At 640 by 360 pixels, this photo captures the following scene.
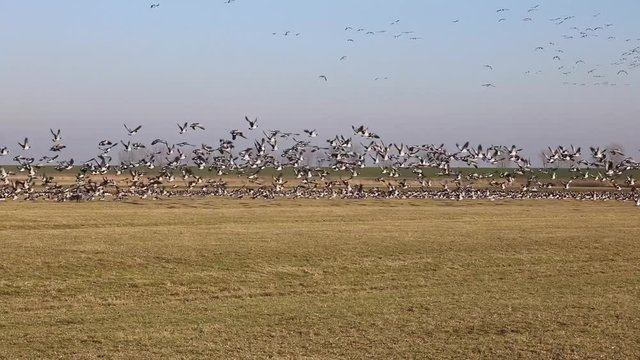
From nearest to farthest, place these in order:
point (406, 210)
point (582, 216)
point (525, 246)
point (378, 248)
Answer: point (378, 248) < point (525, 246) < point (582, 216) < point (406, 210)

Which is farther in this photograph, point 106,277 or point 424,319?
point 106,277

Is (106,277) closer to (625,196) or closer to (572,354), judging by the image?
(572,354)

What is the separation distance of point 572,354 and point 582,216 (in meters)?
55.5

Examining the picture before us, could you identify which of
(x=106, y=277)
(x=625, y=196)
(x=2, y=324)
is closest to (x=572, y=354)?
(x=2, y=324)

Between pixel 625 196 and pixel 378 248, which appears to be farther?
pixel 625 196

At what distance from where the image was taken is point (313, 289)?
30.6m

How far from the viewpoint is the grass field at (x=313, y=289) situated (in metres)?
20.7

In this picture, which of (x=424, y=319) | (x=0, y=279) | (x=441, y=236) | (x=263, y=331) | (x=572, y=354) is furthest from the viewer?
(x=441, y=236)

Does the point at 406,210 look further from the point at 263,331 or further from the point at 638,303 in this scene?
the point at 263,331

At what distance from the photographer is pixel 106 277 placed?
31234 millimetres

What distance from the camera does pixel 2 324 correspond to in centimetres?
2305

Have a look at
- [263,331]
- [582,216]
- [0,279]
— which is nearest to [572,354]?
[263,331]

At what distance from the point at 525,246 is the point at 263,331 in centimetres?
2605

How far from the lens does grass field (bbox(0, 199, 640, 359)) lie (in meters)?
20.7
